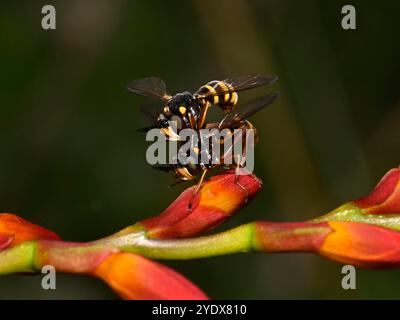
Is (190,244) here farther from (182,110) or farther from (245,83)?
(245,83)

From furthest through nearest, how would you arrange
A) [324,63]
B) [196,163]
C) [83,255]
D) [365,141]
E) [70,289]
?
[324,63] < [365,141] < [70,289] < [196,163] < [83,255]

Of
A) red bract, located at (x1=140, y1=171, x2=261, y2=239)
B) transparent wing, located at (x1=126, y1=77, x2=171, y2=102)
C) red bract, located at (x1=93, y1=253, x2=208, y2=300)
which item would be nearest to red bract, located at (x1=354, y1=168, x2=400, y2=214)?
red bract, located at (x1=140, y1=171, x2=261, y2=239)

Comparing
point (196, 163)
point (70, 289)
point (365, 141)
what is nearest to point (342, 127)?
point (365, 141)

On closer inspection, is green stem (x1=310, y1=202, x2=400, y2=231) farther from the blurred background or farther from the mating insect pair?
the blurred background

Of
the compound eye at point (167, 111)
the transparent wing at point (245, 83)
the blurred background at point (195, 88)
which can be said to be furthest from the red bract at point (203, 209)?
the blurred background at point (195, 88)

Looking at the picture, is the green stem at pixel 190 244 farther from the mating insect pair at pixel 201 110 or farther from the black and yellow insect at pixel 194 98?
the black and yellow insect at pixel 194 98

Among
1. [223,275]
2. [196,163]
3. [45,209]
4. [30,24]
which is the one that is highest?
[30,24]
